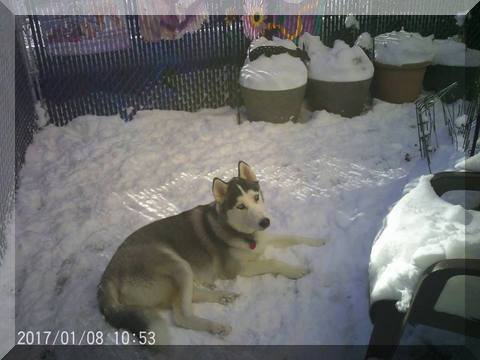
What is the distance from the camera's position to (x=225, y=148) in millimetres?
5914

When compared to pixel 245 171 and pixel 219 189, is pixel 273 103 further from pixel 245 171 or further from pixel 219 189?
pixel 219 189

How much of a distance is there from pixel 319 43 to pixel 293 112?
1414mm

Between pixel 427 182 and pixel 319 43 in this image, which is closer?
pixel 427 182

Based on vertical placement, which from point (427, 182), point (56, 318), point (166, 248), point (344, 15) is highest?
point (344, 15)

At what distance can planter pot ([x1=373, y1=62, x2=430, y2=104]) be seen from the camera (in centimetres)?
689

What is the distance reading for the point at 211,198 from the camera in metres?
4.81

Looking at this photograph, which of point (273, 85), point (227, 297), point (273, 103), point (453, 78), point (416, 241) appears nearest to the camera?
point (416, 241)

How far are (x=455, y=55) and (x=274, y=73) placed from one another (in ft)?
10.9

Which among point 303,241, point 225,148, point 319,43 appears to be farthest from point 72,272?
point 319,43

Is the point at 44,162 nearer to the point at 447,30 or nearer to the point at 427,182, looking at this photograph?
the point at 427,182

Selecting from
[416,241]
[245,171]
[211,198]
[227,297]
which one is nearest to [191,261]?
[227,297]

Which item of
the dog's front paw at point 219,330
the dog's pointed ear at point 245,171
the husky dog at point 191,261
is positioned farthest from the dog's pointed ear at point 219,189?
the dog's front paw at point 219,330

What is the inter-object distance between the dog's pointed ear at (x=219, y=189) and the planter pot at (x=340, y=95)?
3845 mm

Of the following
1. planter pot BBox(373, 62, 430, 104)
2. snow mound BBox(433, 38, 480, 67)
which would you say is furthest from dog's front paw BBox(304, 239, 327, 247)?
snow mound BBox(433, 38, 480, 67)
